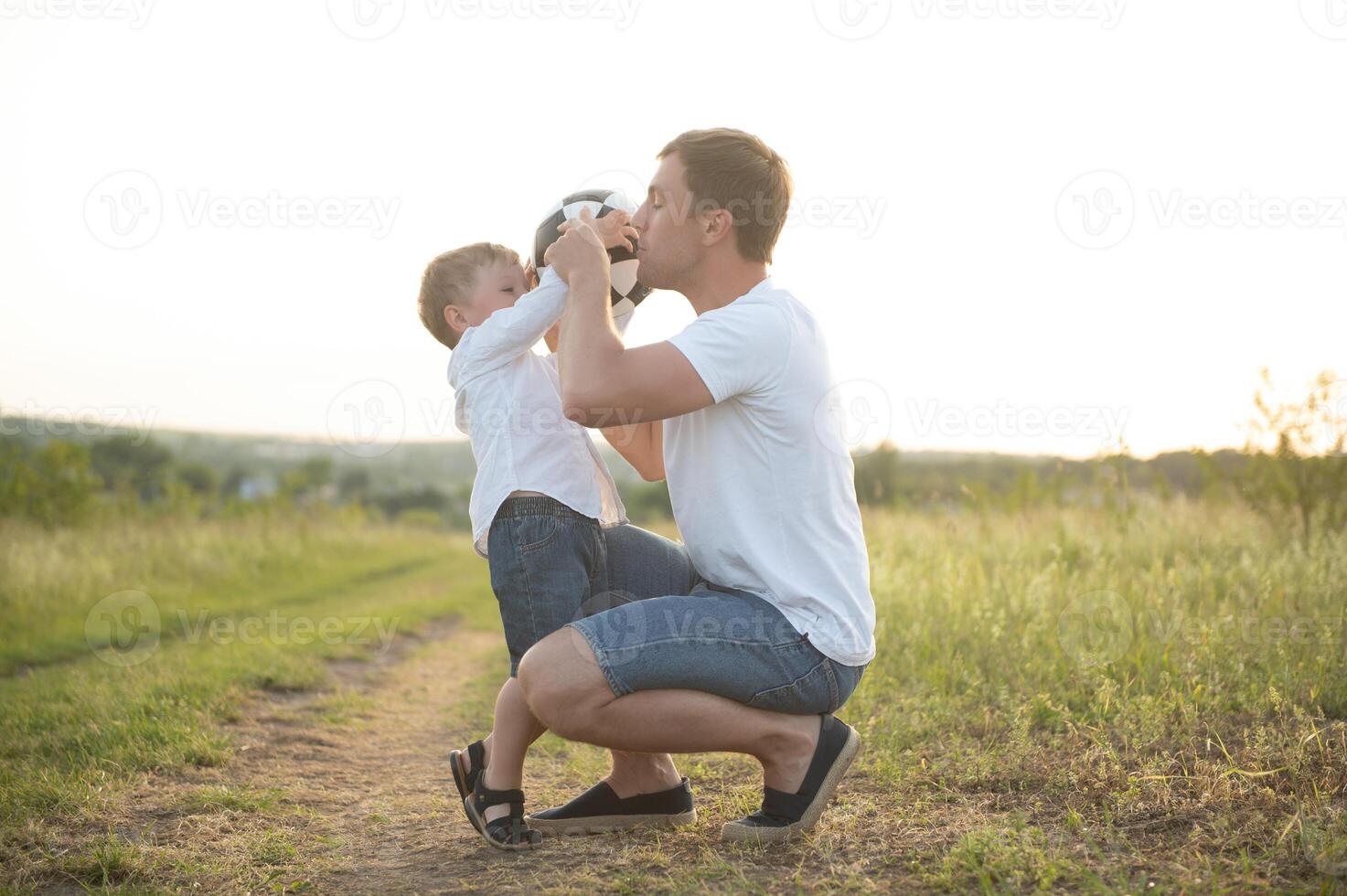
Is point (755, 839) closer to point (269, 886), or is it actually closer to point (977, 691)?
point (269, 886)

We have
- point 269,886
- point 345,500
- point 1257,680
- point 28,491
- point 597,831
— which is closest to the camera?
point 269,886

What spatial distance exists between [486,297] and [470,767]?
4.94ft

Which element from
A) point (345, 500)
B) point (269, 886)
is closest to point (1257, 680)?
point (269, 886)

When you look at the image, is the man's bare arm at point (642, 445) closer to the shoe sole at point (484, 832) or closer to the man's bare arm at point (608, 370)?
the man's bare arm at point (608, 370)

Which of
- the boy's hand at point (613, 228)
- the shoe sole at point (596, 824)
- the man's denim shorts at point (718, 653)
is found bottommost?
the shoe sole at point (596, 824)

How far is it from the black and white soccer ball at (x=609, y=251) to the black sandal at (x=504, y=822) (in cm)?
154

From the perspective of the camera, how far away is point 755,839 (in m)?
2.87

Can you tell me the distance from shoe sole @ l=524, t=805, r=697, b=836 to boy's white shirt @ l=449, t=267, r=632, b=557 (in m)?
0.87

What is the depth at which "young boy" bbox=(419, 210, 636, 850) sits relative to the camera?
299 centimetres

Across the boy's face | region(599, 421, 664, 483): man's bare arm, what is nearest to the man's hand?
the boy's face

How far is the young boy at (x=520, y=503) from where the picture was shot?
9.82ft

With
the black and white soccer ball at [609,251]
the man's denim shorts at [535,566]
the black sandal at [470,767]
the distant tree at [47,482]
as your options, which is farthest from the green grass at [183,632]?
the black and white soccer ball at [609,251]

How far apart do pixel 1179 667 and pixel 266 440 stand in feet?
180

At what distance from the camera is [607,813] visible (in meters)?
3.16
